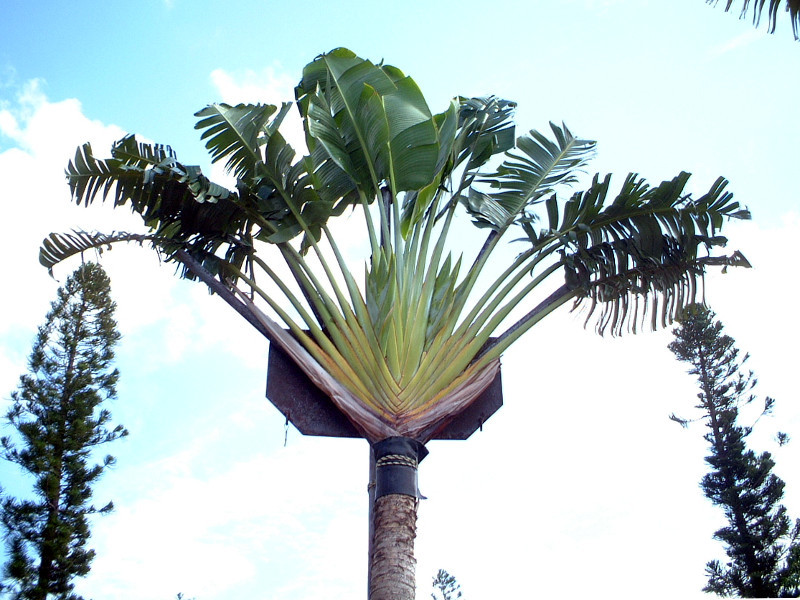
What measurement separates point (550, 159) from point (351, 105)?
1658 mm

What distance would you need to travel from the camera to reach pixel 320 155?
16.1ft

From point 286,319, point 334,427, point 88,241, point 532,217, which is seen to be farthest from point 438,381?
point 88,241

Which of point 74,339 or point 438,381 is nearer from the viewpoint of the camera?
point 438,381

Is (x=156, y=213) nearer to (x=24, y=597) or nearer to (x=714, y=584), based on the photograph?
(x=24, y=597)

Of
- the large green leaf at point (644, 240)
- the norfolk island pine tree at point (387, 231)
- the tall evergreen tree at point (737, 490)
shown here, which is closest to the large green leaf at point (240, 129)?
the norfolk island pine tree at point (387, 231)

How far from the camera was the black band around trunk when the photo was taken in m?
3.70

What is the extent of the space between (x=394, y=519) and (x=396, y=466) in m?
0.25

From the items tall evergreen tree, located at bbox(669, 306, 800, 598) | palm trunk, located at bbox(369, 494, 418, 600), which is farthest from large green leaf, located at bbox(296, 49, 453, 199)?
tall evergreen tree, located at bbox(669, 306, 800, 598)

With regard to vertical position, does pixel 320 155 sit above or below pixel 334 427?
above

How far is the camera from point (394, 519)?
11.9 ft

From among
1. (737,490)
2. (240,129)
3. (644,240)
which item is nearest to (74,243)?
(240,129)

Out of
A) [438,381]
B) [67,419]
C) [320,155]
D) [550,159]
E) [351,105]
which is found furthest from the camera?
[67,419]

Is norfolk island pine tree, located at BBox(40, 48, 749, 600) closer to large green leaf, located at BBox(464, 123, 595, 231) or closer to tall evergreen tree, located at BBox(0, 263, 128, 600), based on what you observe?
large green leaf, located at BBox(464, 123, 595, 231)

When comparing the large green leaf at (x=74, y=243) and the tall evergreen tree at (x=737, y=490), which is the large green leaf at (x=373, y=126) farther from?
the tall evergreen tree at (x=737, y=490)
